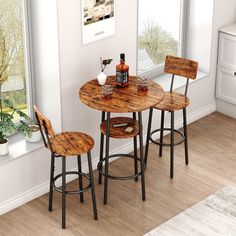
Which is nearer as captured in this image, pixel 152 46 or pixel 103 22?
pixel 103 22

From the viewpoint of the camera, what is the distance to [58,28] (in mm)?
5477

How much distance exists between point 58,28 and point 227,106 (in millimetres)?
2689

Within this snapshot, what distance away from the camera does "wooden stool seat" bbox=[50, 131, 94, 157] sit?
522cm

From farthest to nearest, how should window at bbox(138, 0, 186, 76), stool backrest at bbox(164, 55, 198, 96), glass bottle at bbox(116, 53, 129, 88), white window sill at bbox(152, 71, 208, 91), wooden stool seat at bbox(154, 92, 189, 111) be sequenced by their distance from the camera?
white window sill at bbox(152, 71, 208, 91), window at bbox(138, 0, 186, 76), stool backrest at bbox(164, 55, 198, 96), wooden stool seat at bbox(154, 92, 189, 111), glass bottle at bbox(116, 53, 129, 88)

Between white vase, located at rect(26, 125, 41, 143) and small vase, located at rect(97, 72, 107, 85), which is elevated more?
small vase, located at rect(97, 72, 107, 85)

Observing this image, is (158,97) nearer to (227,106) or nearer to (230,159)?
(230,159)

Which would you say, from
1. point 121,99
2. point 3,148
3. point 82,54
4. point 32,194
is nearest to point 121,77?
point 121,99

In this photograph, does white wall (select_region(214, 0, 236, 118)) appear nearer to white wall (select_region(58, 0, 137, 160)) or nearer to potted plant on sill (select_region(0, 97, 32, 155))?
white wall (select_region(58, 0, 137, 160))

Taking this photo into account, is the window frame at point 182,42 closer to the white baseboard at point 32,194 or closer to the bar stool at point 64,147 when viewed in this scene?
the white baseboard at point 32,194

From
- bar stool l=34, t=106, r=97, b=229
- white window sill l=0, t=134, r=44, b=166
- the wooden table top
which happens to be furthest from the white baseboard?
the wooden table top

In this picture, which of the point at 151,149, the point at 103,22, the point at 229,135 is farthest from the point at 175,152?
the point at 103,22

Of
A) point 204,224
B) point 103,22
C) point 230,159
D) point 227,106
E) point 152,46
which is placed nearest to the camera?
point 204,224

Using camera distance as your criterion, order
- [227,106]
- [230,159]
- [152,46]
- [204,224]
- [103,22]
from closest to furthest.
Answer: [204,224] < [103,22] < [230,159] < [152,46] < [227,106]

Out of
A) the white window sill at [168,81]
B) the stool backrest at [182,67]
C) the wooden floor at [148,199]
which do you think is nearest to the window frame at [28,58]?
the wooden floor at [148,199]
